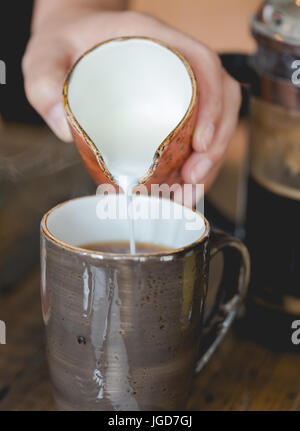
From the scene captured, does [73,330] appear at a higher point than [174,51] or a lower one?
lower

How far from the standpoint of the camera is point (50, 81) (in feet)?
2.15

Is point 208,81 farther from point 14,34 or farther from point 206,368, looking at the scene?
point 14,34

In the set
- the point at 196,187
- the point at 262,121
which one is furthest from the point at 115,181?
the point at 262,121

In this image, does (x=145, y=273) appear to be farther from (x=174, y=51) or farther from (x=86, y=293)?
(x=174, y=51)

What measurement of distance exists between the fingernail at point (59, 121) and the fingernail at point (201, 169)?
15cm

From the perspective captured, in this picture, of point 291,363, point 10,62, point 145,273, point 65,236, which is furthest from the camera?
point 10,62

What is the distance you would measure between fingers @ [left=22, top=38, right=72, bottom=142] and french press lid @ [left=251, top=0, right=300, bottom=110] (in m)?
0.23

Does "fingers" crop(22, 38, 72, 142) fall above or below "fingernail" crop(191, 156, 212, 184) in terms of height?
above

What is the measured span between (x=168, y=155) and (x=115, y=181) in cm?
5

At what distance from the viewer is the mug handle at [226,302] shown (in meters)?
0.56

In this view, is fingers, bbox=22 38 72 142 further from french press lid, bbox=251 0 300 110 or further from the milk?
french press lid, bbox=251 0 300 110

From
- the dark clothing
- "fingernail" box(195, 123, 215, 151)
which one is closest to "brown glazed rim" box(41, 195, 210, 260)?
"fingernail" box(195, 123, 215, 151)

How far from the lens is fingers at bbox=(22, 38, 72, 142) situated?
652 mm

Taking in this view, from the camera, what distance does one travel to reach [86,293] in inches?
18.2
